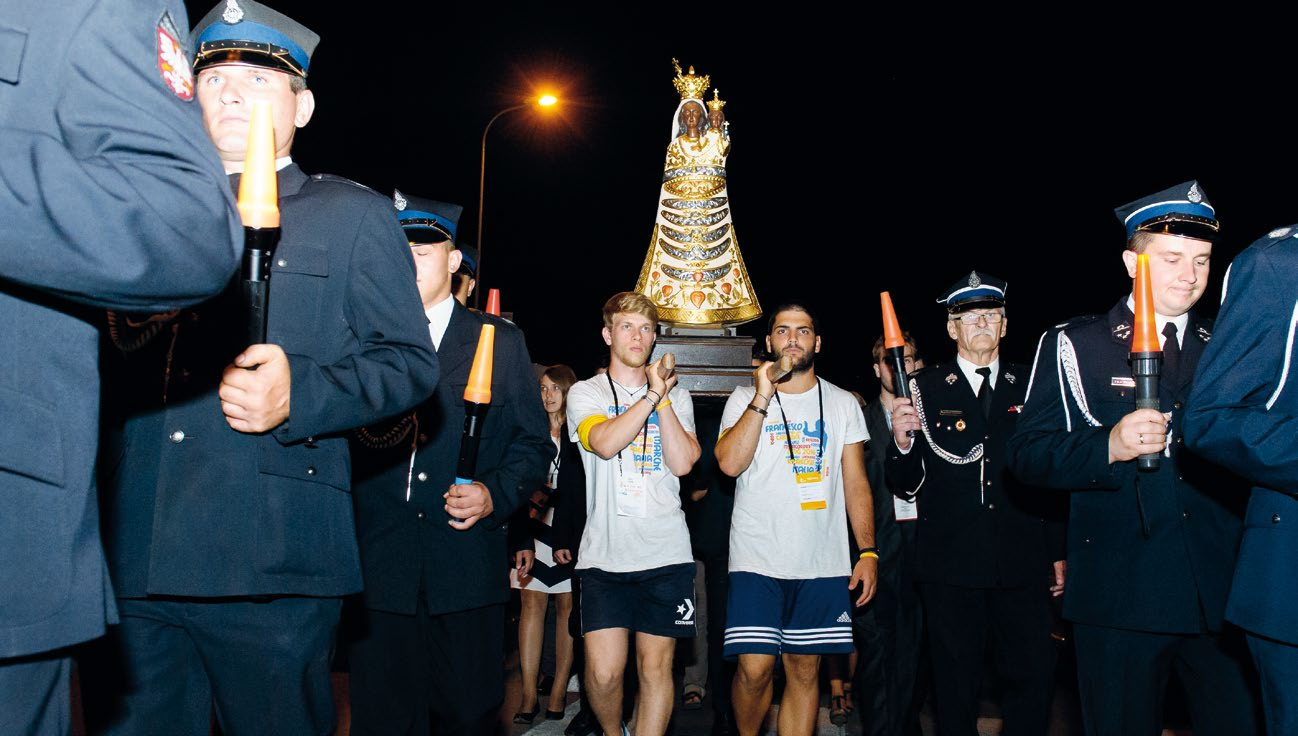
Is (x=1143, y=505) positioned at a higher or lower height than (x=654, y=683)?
higher

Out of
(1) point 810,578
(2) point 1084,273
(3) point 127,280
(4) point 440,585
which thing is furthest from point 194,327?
(2) point 1084,273

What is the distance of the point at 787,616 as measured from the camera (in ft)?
17.7

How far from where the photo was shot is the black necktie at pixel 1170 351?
3.96 metres

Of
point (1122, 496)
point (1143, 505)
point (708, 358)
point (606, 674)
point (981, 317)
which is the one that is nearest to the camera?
point (1143, 505)

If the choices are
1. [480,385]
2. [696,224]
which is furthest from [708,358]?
[480,385]

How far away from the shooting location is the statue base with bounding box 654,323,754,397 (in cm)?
718

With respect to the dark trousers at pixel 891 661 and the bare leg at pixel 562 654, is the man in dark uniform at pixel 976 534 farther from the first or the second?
the bare leg at pixel 562 654

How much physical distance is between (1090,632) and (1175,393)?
1.02m

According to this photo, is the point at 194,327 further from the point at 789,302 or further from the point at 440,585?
the point at 789,302

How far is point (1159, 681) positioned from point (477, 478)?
2800mm

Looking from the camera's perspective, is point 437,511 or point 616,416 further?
point 616,416

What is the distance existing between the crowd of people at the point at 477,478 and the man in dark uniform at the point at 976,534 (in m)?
0.02

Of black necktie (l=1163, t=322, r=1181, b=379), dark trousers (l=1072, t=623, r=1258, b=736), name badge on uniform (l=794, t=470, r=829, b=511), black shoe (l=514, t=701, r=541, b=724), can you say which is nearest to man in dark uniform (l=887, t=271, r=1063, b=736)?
name badge on uniform (l=794, t=470, r=829, b=511)

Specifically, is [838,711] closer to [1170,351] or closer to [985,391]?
[985,391]
